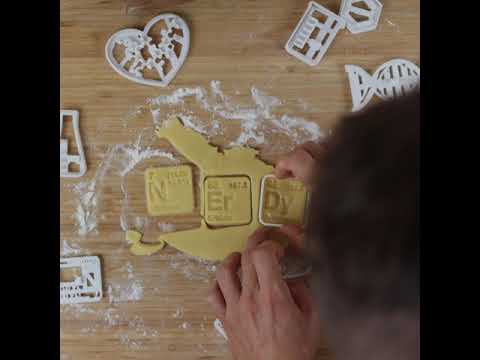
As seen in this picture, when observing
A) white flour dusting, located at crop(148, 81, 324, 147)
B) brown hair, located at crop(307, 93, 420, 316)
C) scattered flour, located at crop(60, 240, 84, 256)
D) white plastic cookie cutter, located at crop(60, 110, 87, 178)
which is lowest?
scattered flour, located at crop(60, 240, 84, 256)

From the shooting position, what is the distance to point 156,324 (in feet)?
2.28

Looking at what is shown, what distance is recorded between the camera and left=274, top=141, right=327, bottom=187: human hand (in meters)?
0.65

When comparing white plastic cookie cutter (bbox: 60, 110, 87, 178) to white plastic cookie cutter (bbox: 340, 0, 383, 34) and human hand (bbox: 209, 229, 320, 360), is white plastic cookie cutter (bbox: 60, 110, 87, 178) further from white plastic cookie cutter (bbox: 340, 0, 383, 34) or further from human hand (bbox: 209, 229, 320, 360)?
white plastic cookie cutter (bbox: 340, 0, 383, 34)

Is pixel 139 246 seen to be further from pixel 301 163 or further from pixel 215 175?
pixel 301 163

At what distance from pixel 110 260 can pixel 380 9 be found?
54 centimetres

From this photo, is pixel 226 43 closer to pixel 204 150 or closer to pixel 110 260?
pixel 204 150

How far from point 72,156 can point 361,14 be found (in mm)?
466

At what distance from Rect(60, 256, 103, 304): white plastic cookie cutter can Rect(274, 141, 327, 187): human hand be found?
0.98ft

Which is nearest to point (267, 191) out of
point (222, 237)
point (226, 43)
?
point (222, 237)

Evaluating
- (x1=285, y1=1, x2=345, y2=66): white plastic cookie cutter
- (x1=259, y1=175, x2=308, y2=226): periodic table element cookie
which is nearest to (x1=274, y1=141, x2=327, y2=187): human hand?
(x1=259, y1=175, x2=308, y2=226): periodic table element cookie

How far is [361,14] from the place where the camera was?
682 mm

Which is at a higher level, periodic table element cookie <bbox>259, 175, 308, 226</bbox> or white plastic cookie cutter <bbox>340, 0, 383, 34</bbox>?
white plastic cookie cutter <bbox>340, 0, 383, 34</bbox>

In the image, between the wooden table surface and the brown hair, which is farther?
the wooden table surface

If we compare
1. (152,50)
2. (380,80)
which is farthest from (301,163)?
(152,50)
